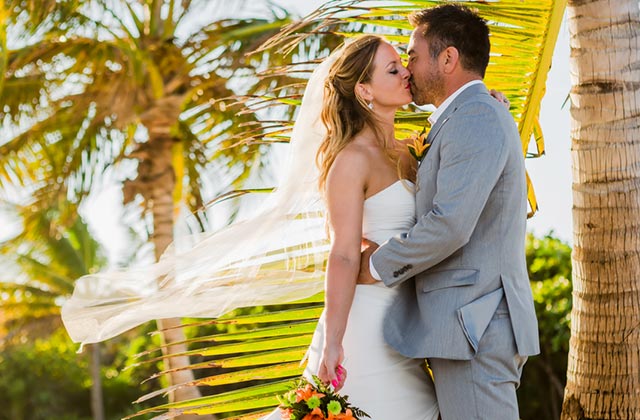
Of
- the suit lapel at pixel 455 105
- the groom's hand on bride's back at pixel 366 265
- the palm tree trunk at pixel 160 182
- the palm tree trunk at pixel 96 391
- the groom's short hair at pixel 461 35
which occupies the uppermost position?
the palm tree trunk at pixel 160 182

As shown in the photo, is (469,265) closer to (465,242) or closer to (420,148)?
(465,242)

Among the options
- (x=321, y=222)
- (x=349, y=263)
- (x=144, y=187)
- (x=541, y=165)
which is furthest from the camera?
(x=144, y=187)

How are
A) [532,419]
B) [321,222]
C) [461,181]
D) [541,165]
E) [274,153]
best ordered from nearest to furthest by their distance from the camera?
1. [461,181]
2. [321,222]
3. [541,165]
4. [532,419]
5. [274,153]

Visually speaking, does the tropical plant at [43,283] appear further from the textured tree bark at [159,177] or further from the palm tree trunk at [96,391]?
the textured tree bark at [159,177]

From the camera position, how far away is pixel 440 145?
10.4 ft

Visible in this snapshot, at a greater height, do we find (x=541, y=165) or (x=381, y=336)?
(x=541, y=165)

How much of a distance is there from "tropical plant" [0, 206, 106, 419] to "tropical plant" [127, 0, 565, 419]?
17.9 meters

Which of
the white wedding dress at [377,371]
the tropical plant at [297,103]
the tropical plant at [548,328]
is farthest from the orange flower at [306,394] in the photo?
the tropical plant at [548,328]

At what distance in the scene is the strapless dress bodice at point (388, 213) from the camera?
3459mm

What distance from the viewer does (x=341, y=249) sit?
10.9ft

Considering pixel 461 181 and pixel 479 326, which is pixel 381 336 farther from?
pixel 461 181

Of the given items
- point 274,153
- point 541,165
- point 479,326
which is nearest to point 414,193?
point 479,326

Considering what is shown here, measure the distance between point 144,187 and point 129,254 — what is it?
12.5m

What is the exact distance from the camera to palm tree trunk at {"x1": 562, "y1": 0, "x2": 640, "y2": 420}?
342cm
